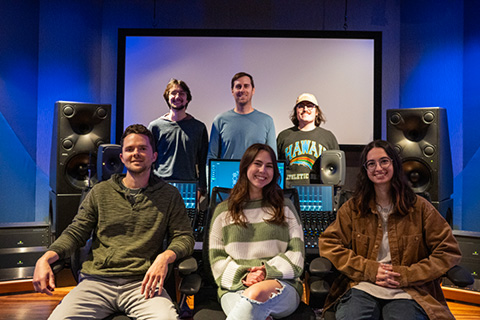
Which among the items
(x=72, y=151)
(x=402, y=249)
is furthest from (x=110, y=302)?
(x=72, y=151)

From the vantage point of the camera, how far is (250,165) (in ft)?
7.53

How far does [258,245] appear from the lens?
2.18 metres

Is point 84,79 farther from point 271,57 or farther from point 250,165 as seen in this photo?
point 250,165

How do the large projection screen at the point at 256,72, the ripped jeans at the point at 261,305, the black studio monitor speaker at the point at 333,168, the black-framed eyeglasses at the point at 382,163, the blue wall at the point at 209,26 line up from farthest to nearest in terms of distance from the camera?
the large projection screen at the point at 256,72 → the blue wall at the point at 209,26 → the black studio monitor speaker at the point at 333,168 → the black-framed eyeglasses at the point at 382,163 → the ripped jeans at the point at 261,305

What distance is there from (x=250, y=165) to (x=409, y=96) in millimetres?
3015

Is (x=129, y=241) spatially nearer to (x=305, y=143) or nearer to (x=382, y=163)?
(x=382, y=163)

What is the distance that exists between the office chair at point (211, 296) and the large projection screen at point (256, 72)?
7.59 ft

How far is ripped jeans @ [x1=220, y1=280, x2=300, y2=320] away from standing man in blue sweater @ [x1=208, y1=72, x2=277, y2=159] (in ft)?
5.79

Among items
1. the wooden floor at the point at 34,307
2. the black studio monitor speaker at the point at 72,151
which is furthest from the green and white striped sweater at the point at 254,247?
the black studio monitor speaker at the point at 72,151

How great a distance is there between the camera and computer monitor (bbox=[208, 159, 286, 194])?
298 cm

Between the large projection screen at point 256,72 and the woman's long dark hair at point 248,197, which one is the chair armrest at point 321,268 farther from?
the large projection screen at point 256,72

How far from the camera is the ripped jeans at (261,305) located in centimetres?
186

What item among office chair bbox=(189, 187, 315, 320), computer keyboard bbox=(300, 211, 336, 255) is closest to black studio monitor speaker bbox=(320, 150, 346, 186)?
computer keyboard bbox=(300, 211, 336, 255)

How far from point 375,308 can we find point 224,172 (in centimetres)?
135
